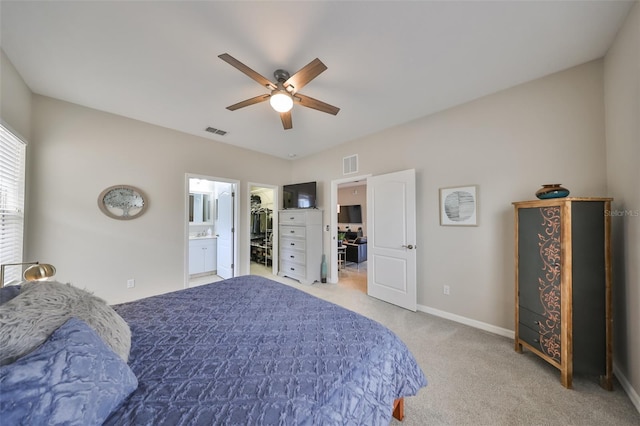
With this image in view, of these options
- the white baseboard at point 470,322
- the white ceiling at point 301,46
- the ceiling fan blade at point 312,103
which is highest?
the white ceiling at point 301,46

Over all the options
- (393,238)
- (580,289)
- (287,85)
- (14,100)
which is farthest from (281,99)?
(580,289)

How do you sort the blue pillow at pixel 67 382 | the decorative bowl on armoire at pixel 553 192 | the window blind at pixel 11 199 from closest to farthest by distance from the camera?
the blue pillow at pixel 67 382
the decorative bowl on armoire at pixel 553 192
the window blind at pixel 11 199

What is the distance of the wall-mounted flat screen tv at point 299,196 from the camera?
14.4ft

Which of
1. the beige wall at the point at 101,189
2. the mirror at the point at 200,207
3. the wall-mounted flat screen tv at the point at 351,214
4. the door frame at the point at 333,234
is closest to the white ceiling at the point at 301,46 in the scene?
A: the beige wall at the point at 101,189

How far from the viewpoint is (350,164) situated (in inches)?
155

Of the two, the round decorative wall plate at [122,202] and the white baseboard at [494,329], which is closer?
the white baseboard at [494,329]

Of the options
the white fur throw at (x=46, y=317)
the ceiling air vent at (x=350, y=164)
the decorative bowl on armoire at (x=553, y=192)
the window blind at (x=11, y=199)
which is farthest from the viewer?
the ceiling air vent at (x=350, y=164)

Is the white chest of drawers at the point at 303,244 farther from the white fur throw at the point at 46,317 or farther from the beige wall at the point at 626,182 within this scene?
the beige wall at the point at 626,182

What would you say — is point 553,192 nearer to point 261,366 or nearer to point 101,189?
point 261,366

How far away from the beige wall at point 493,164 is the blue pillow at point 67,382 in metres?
3.09

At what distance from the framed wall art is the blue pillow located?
3126 millimetres

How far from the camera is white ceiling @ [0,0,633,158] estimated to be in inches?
58.3

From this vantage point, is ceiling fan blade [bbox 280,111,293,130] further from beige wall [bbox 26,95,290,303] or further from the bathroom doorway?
the bathroom doorway

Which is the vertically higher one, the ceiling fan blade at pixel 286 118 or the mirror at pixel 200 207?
the ceiling fan blade at pixel 286 118
